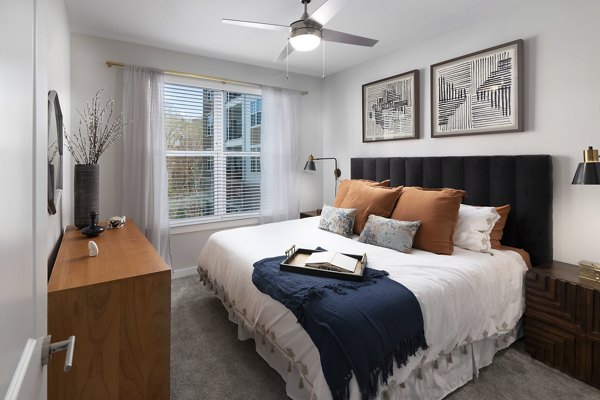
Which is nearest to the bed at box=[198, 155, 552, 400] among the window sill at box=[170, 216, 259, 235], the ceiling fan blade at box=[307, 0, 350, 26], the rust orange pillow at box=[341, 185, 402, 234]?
the rust orange pillow at box=[341, 185, 402, 234]

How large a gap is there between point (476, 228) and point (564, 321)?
762mm

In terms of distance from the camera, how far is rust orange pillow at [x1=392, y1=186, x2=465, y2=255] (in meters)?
2.38

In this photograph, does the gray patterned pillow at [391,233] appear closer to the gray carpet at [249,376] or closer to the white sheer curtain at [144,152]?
the gray carpet at [249,376]

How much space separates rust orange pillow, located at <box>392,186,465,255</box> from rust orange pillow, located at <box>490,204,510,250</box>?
331 millimetres

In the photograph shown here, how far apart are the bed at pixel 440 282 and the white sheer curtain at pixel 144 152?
3.14 feet

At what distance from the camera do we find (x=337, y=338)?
141cm

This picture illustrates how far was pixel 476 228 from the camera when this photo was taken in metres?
Answer: 2.45

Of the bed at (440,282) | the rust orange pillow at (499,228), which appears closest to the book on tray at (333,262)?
the bed at (440,282)

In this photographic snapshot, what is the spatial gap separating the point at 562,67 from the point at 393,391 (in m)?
2.48

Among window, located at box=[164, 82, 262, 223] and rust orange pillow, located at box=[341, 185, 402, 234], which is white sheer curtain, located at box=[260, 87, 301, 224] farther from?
rust orange pillow, located at box=[341, 185, 402, 234]

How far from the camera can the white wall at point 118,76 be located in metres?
3.09

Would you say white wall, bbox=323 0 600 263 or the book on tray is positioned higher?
white wall, bbox=323 0 600 263

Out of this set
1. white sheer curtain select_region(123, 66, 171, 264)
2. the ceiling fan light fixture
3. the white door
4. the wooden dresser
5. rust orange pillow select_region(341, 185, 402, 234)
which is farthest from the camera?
white sheer curtain select_region(123, 66, 171, 264)

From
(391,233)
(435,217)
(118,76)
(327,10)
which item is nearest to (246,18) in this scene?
(327,10)
